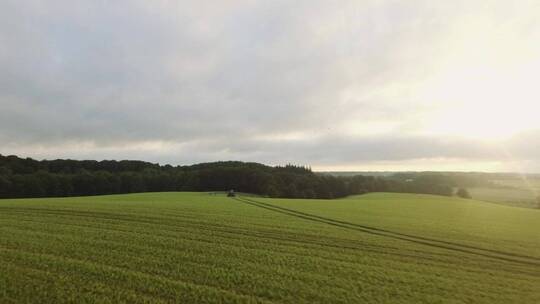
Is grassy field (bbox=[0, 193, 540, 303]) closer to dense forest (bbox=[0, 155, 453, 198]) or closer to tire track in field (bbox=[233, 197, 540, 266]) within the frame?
tire track in field (bbox=[233, 197, 540, 266])

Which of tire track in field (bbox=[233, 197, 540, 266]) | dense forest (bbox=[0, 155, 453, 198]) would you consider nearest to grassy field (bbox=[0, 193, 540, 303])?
tire track in field (bbox=[233, 197, 540, 266])

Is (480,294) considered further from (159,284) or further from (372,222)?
(372,222)

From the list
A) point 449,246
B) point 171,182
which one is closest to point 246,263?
point 449,246

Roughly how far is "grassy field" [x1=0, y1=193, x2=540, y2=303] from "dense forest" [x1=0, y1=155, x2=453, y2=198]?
6769 centimetres

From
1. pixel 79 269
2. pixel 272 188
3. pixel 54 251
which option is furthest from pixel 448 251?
pixel 272 188

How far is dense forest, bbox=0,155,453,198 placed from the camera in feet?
278

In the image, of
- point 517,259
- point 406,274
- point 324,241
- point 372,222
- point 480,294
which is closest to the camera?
point 480,294

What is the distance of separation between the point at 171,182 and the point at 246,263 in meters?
93.0

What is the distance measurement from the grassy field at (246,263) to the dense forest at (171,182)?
67.7 meters

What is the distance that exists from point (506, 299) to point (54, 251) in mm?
17356

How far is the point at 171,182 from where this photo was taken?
104 meters

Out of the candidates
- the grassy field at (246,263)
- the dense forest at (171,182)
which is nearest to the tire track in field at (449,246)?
the grassy field at (246,263)

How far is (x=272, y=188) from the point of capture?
100 meters

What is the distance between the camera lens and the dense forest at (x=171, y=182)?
278 feet
